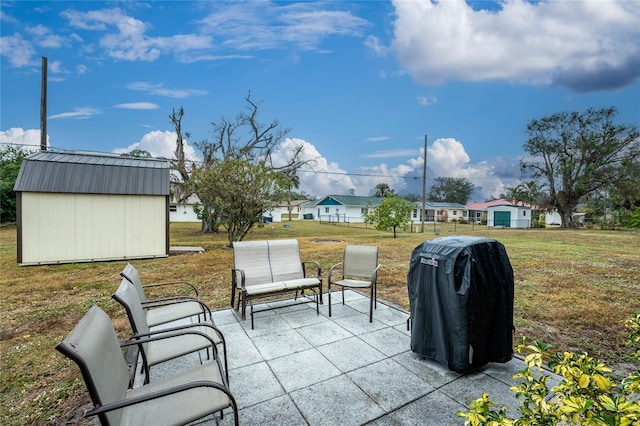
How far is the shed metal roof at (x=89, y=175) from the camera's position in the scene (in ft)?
29.9

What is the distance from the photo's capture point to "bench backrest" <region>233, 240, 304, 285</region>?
4613 millimetres

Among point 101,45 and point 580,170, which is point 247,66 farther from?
point 580,170

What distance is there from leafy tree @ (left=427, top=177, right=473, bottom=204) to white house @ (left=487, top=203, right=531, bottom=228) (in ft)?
94.2

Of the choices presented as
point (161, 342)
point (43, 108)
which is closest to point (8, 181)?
point (43, 108)

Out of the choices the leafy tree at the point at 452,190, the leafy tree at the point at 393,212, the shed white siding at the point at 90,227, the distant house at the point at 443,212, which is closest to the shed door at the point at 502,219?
the distant house at the point at 443,212

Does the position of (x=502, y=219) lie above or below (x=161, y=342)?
above

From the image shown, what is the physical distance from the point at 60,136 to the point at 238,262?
20.1 meters

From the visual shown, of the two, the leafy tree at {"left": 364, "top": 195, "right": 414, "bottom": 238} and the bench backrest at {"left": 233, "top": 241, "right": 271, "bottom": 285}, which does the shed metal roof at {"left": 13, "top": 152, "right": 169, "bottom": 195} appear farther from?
the leafy tree at {"left": 364, "top": 195, "right": 414, "bottom": 238}

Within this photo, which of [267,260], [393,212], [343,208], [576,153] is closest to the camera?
[267,260]

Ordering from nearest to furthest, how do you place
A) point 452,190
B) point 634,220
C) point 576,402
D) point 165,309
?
point 576,402, point 165,309, point 634,220, point 452,190

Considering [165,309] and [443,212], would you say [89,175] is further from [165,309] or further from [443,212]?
[443,212]

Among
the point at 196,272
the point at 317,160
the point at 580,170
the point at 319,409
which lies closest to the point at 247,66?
the point at 317,160

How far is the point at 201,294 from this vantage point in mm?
5809

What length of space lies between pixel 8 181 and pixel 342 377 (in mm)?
29756
